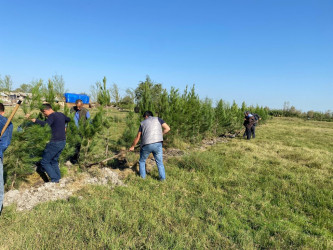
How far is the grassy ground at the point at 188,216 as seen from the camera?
8.19 ft

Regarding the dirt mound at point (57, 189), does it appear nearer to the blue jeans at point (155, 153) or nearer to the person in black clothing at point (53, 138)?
the person in black clothing at point (53, 138)

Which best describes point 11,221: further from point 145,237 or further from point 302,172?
point 302,172

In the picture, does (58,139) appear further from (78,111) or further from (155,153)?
(155,153)

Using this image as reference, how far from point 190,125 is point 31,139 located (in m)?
6.54

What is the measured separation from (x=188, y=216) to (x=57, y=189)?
2.56 m

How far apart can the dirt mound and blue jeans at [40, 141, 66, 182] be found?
0.19 metres

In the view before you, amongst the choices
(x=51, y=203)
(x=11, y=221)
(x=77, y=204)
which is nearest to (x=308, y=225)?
(x=77, y=204)

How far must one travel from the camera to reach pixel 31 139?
361 centimetres

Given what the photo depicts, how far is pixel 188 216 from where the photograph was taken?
10.1 ft

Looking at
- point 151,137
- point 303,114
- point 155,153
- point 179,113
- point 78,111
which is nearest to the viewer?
point 151,137

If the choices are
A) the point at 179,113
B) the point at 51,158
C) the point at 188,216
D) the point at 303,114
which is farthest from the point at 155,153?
the point at 303,114

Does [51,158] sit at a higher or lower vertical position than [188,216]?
higher

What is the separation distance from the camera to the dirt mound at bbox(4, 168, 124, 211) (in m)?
3.36

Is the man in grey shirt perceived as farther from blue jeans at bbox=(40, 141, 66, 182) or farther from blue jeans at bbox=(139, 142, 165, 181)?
blue jeans at bbox=(40, 141, 66, 182)
